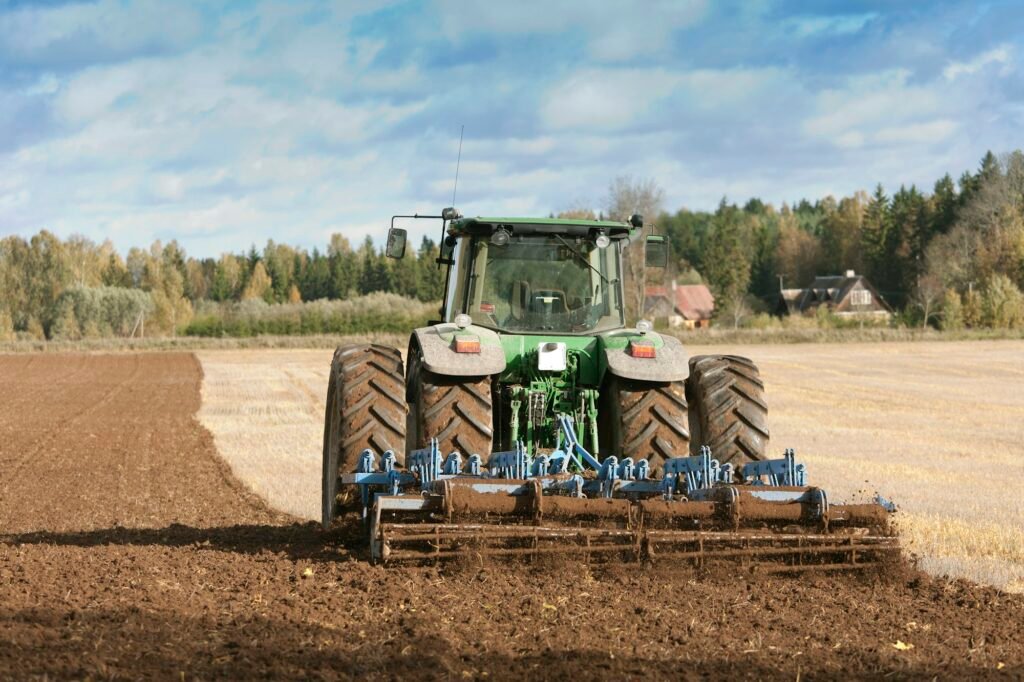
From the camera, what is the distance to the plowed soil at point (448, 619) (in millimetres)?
5004

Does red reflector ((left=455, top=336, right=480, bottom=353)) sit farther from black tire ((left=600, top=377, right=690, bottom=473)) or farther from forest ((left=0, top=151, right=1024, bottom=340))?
forest ((left=0, top=151, right=1024, bottom=340))

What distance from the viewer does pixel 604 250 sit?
28.1 ft

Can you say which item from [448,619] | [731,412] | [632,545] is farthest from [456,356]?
[448,619]

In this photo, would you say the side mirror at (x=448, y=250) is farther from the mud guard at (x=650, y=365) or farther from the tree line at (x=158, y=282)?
the tree line at (x=158, y=282)

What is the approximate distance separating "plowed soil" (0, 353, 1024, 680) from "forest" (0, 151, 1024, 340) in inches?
1702

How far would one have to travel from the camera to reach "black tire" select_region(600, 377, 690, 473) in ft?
24.9

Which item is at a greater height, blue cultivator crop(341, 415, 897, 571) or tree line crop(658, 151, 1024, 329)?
tree line crop(658, 151, 1024, 329)

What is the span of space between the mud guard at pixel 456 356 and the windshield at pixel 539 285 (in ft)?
1.90

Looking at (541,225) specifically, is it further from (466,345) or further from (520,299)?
(466,345)

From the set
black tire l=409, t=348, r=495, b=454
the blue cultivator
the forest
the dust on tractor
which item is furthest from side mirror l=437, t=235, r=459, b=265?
the forest

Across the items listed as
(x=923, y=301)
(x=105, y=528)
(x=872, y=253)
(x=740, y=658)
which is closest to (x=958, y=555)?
(x=740, y=658)

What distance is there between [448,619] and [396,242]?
381cm

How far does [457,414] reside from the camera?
7.46 metres

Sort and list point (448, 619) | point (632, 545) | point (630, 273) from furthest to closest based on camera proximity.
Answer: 1. point (630, 273)
2. point (632, 545)
3. point (448, 619)
